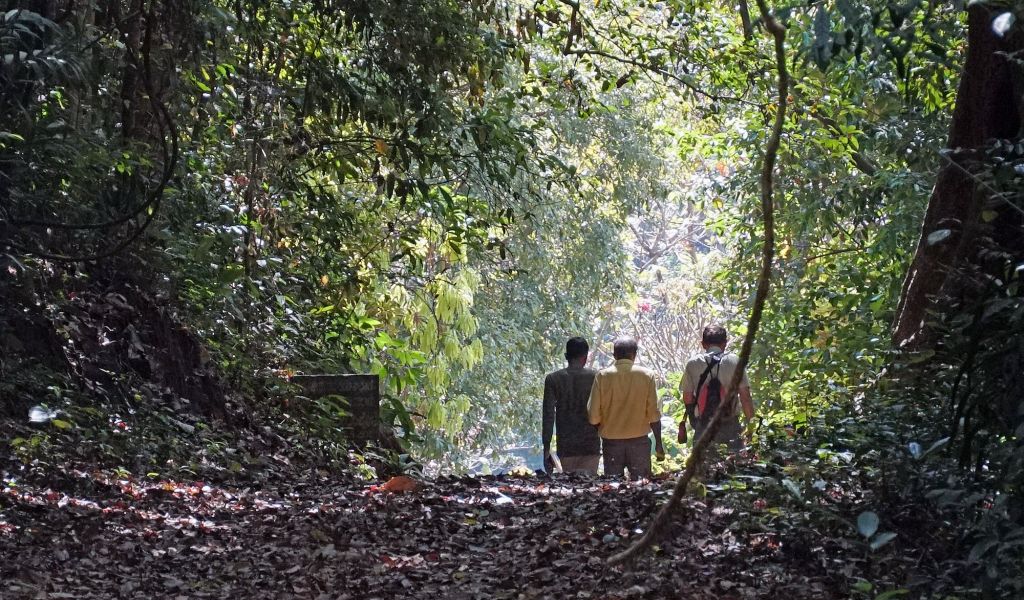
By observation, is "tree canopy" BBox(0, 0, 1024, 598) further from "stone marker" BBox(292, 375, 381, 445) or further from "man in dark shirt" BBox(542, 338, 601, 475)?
"man in dark shirt" BBox(542, 338, 601, 475)

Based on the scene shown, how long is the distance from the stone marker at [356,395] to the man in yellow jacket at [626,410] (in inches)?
88.2

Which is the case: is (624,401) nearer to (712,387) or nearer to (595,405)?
(595,405)

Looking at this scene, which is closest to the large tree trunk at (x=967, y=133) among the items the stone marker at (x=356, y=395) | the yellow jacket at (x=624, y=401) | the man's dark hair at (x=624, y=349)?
the yellow jacket at (x=624, y=401)

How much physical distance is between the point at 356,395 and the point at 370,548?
4.67 meters

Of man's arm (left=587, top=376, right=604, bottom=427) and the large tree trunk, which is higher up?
the large tree trunk

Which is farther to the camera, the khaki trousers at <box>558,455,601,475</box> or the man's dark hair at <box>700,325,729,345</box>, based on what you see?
the khaki trousers at <box>558,455,601,475</box>

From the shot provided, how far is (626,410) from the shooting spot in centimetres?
867

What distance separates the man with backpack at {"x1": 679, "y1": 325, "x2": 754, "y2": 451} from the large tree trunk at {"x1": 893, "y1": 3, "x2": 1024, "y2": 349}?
1.68m

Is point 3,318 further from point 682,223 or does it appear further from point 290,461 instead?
point 682,223

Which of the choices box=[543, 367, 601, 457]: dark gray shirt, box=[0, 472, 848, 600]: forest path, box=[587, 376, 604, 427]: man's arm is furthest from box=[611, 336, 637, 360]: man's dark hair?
box=[0, 472, 848, 600]: forest path

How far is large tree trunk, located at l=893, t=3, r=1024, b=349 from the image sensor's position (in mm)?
6477

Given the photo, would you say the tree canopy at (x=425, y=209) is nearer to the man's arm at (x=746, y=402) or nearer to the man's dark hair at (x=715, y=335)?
the man's arm at (x=746, y=402)

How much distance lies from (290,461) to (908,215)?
18.5 feet

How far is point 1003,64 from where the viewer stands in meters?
6.50
